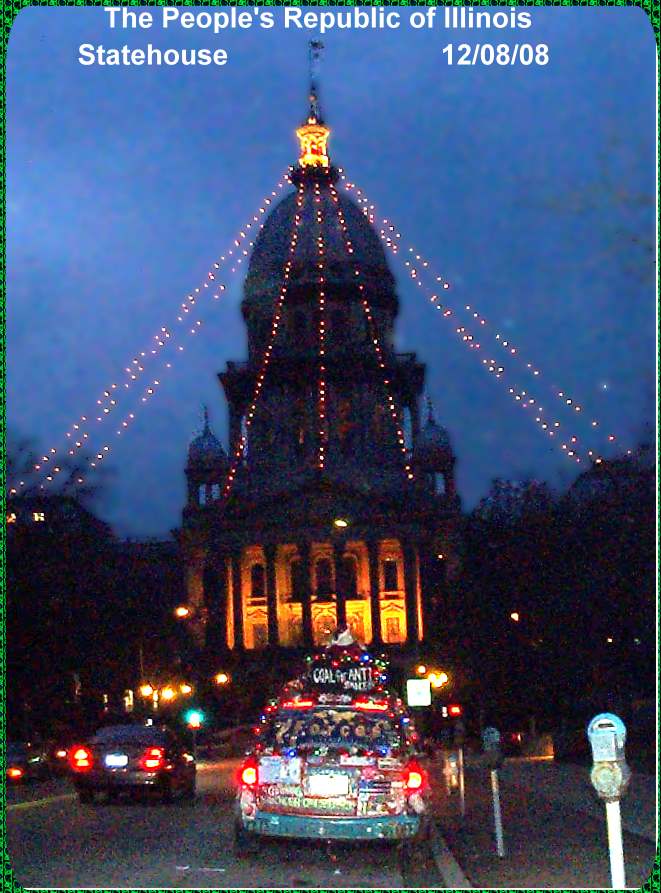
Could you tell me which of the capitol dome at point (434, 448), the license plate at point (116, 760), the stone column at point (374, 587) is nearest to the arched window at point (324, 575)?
the stone column at point (374, 587)

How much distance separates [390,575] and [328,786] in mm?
81846

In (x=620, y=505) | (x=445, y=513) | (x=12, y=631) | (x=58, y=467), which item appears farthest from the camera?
(x=445, y=513)

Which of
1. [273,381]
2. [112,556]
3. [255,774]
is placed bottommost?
[255,774]

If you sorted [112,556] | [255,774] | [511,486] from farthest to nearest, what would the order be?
[511,486]
[112,556]
[255,774]

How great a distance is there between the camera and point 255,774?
47.5ft

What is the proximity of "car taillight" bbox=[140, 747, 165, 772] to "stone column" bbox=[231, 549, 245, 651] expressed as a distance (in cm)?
6758

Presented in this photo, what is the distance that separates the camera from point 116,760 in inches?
962

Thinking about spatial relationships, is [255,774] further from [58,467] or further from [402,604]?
[402,604]

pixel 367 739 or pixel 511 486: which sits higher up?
pixel 511 486

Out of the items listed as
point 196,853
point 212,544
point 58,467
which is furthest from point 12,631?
point 212,544

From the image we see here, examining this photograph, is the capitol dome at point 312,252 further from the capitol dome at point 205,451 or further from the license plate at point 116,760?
the license plate at point 116,760

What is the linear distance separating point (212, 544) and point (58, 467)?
191 ft

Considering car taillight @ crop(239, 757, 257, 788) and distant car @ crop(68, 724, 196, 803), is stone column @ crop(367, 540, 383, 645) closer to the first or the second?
distant car @ crop(68, 724, 196, 803)

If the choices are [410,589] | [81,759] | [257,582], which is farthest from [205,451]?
[81,759]
